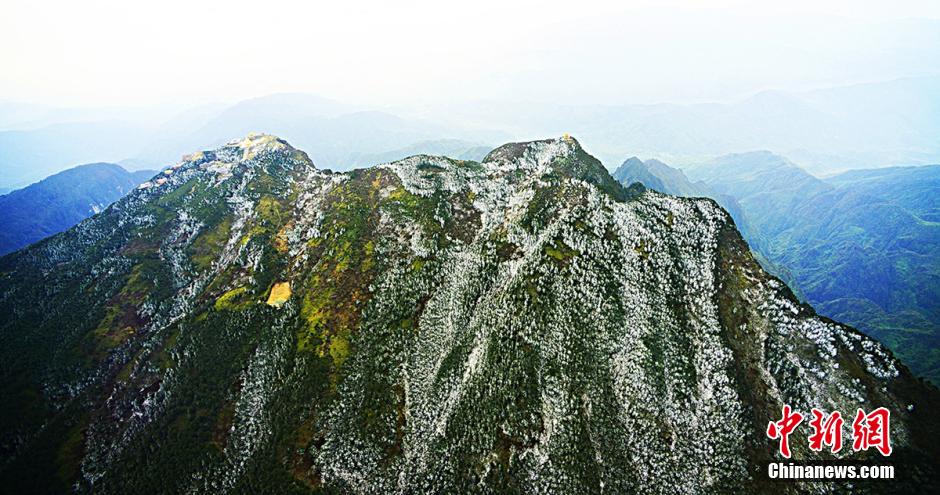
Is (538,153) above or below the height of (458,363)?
above

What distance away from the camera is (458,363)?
107 meters

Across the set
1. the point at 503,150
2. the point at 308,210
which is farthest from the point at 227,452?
the point at 503,150

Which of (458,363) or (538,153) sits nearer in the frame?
(458,363)

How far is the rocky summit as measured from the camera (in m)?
83.2

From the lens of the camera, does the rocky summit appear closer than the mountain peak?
Yes

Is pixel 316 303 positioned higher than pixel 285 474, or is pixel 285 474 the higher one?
pixel 316 303

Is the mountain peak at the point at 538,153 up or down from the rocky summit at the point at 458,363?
up

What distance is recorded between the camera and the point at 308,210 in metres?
178

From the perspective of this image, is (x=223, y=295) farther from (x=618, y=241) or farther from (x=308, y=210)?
(x=618, y=241)

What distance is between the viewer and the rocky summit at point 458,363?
273 feet

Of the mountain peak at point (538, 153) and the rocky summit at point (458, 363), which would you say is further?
the mountain peak at point (538, 153)

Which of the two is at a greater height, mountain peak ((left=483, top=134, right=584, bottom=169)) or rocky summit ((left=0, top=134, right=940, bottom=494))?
mountain peak ((left=483, top=134, right=584, bottom=169))

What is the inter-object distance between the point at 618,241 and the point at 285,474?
105295 millimetres

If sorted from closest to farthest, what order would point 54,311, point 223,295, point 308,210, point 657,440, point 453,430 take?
1. point 657,440
2. point 453,430
3. point 223,295
4. point 54,311
5. point 308,210
